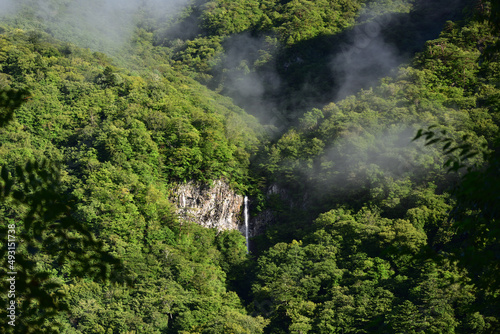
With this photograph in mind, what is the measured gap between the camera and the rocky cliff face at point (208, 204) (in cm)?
5062

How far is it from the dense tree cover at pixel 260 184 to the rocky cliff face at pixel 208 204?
43.4 inches

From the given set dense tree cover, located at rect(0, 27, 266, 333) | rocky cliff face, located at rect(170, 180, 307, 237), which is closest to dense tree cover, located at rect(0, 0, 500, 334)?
dense tree cover, located at rect(0, 27, 266, 333)

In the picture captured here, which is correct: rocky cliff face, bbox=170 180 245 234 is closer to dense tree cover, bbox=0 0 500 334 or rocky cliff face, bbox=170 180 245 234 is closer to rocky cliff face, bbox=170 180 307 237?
rocky cliff face, bbox=170 180 307 237

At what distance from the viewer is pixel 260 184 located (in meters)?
55.0

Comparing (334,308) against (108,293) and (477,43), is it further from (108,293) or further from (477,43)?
(477,43)

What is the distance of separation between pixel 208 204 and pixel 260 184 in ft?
21.4

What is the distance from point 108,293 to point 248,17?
6520 cm

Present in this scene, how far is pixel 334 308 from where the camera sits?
3672 cm

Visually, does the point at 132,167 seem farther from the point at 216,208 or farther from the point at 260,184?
the point at 260,184

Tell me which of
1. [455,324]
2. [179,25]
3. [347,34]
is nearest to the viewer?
[455,324]

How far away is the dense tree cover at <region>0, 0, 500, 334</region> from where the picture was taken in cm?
3641

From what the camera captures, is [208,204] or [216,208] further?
[216,208]

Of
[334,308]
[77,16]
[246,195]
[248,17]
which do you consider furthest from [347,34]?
[334,308]

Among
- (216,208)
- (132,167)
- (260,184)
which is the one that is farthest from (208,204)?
(132,167)
